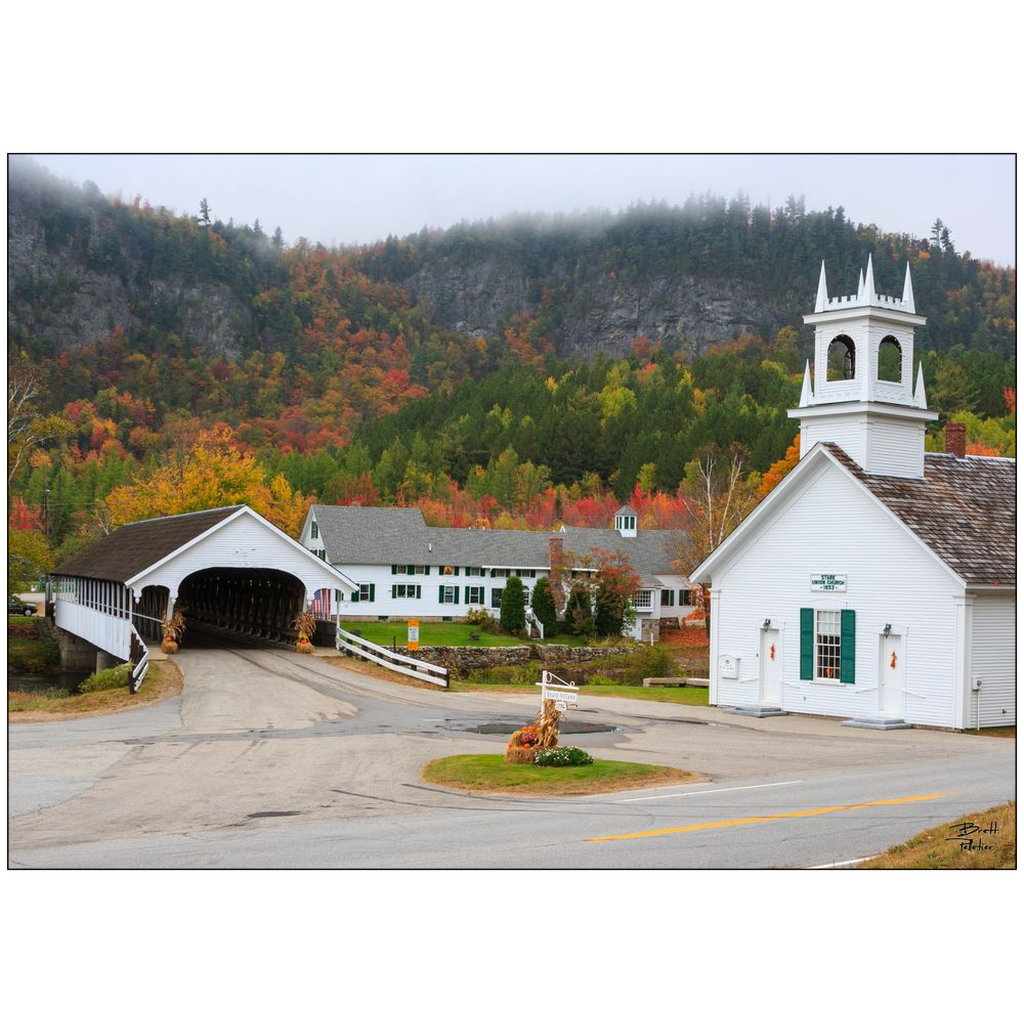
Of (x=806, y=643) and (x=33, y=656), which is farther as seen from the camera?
(x=33, y=656)

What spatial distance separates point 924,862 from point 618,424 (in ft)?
433

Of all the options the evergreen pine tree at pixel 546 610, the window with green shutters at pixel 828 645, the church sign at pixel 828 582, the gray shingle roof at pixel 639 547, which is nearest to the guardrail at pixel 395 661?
the window with green shutters at pixel 828 645

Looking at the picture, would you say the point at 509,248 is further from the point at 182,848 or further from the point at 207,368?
the point at 182,848

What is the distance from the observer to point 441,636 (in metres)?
65.2

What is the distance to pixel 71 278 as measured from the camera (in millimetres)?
99375

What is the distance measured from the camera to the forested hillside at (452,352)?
81625mm

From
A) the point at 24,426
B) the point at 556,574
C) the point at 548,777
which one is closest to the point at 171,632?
the point at 24,426

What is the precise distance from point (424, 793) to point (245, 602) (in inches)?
1567

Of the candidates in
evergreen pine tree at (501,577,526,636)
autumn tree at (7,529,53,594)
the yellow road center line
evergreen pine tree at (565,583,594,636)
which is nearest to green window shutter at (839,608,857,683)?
the yellow road center line

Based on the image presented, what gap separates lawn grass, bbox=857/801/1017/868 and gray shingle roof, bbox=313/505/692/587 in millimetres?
60388

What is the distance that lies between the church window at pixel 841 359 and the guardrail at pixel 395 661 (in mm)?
14127

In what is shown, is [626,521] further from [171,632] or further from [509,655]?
[171,632]
